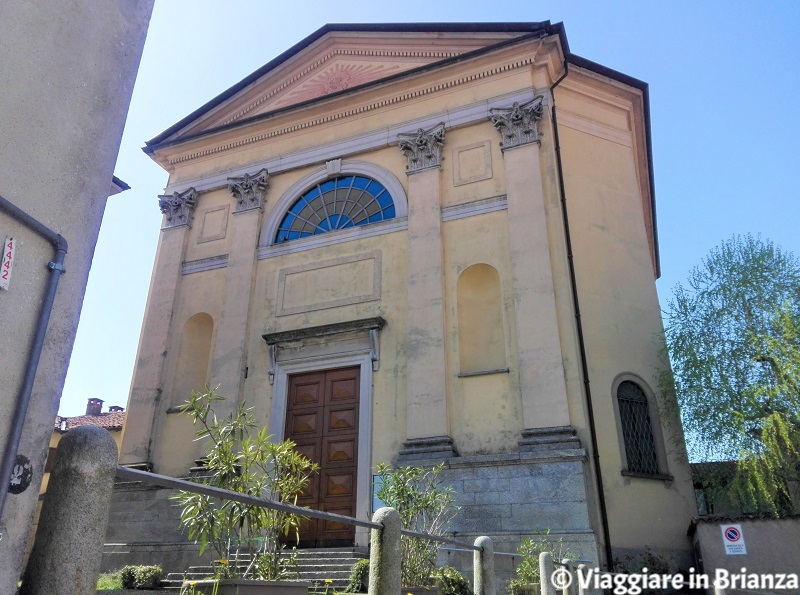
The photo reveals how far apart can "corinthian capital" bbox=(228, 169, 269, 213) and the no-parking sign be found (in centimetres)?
1222

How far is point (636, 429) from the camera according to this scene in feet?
41.1

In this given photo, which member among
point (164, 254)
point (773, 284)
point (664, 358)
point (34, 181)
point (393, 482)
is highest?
point (164, 254)

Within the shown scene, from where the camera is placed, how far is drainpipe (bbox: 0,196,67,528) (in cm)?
273

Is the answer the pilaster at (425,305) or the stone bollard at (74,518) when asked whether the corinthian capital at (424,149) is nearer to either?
the pilaster at (425,305)

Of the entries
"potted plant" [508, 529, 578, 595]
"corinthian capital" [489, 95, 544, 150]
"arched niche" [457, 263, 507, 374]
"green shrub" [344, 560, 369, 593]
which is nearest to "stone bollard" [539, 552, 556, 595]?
"potted plant" [508, 529, 578, 595]

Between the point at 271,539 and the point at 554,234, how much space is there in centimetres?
888

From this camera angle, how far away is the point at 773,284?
42.4 ft

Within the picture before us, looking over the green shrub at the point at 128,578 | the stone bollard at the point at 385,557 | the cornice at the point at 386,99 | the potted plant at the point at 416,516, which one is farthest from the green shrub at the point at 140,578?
the cornice at the point at 386,99

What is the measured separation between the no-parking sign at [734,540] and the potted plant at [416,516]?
164 inches

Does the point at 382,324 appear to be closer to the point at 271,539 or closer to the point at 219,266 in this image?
the point at 219,266

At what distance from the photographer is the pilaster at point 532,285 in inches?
461

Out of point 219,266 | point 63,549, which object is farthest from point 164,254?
point 63,549

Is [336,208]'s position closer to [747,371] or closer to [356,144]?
[356,144]

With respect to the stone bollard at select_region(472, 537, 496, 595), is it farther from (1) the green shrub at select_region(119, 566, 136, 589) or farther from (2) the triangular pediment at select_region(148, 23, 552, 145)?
(2) the triangular pediment at select_region(148, 23, 552, 145)
